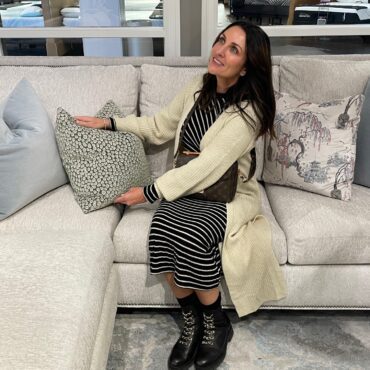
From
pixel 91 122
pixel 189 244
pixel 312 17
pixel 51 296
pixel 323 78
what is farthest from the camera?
pixel 312 17

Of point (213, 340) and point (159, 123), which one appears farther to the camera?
point (159, 123)

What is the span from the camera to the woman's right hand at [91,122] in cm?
172

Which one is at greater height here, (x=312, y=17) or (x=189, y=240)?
(x=312, y=17)

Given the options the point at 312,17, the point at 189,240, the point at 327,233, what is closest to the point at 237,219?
the point at 189,240

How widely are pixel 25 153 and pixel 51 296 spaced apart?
24.7 inches

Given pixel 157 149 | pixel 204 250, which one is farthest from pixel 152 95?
pixel 204 250

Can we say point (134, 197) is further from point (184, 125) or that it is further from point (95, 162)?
point (184, 125)

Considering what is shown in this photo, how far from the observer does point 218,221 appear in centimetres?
148

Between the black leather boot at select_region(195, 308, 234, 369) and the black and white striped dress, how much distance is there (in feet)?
0.49

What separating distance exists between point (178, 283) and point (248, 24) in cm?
93

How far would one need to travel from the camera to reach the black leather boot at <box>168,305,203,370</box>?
1475mm

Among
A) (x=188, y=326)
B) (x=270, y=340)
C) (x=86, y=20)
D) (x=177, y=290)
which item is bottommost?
(x=270, y=340)

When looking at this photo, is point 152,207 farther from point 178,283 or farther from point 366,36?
point 366,36

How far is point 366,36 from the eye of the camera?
230cm
